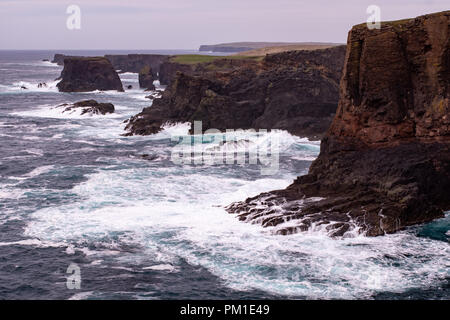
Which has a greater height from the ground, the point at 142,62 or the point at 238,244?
the point at 142,62

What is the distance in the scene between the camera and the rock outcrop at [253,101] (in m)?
68.2

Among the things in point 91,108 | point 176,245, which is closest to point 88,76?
point 91,108

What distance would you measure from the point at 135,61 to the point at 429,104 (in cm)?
17033

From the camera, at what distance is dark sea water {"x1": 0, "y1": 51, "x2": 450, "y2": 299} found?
2431 centimetres

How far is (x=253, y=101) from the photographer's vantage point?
71.4 metres

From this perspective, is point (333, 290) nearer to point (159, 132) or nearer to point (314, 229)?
point (314, 229)

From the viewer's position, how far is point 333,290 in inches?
934

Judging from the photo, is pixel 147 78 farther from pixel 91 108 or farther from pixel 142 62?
pixel 142 62

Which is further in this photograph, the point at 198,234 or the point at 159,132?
the point at 159,132

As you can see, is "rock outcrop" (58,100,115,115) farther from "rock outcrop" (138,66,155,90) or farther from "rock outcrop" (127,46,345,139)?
"rock outcrop" (138,66,155,90)

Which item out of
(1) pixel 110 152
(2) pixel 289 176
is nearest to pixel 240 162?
(2) pixel 289 176

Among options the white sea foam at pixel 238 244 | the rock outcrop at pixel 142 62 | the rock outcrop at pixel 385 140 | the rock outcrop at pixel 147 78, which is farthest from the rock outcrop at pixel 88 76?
the rock outcrop at pixel 385 140

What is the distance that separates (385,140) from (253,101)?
3685 cm

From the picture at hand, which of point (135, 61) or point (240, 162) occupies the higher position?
point (135, 61)
